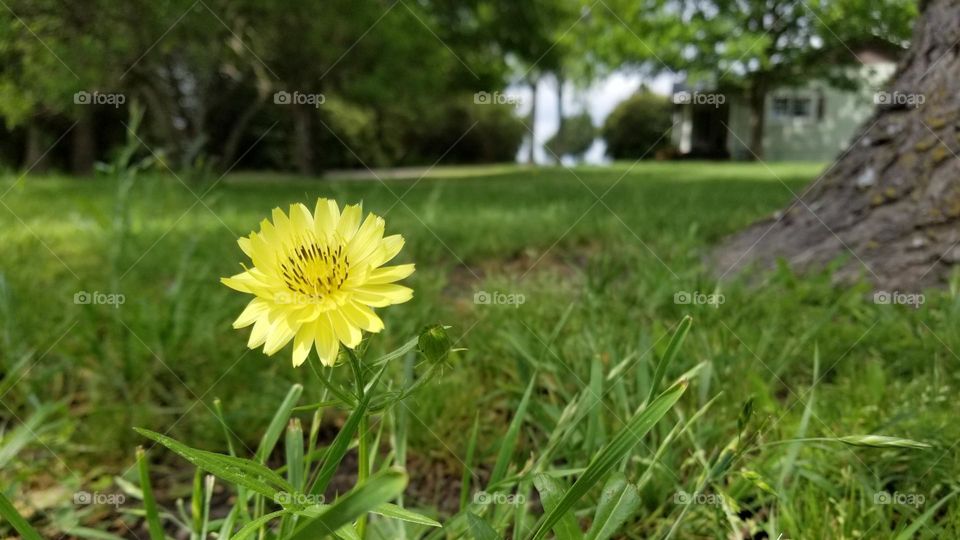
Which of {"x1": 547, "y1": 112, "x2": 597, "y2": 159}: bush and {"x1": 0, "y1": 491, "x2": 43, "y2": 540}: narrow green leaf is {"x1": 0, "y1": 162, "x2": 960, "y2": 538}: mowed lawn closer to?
{"x1": 0, "y1": 491, "x2": 43, "y2": 540}: narrow green leaf

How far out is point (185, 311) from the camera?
1655 millimetres

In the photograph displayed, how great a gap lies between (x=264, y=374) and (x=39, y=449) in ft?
1.54

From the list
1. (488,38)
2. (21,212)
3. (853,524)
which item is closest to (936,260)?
(853,524)

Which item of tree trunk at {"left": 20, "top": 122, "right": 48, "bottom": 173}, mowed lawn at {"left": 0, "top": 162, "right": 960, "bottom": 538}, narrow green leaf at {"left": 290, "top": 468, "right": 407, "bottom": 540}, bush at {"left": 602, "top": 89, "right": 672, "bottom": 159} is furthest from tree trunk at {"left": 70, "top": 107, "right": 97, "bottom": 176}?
narrow green leaf at {"left": 290, "top": 468, "right": 407, "bottom": 540}

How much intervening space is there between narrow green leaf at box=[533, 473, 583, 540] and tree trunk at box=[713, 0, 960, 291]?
162 centimetres

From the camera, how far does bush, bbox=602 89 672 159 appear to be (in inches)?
725

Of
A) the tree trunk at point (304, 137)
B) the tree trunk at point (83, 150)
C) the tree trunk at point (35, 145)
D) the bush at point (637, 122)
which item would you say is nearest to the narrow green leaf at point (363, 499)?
the tree trunk at point (304, 137)

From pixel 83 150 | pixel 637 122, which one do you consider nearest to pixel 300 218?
pixel 83 150

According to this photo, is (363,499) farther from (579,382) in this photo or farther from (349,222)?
(579,382)

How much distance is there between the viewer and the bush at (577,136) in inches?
630

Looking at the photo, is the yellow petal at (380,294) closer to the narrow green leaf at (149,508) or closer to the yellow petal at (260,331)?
the yellow petal at (260,331)

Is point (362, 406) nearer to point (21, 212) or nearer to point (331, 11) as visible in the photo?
point (21, 212)

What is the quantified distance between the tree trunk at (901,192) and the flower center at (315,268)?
5.90ft

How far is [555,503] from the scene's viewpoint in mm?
611
